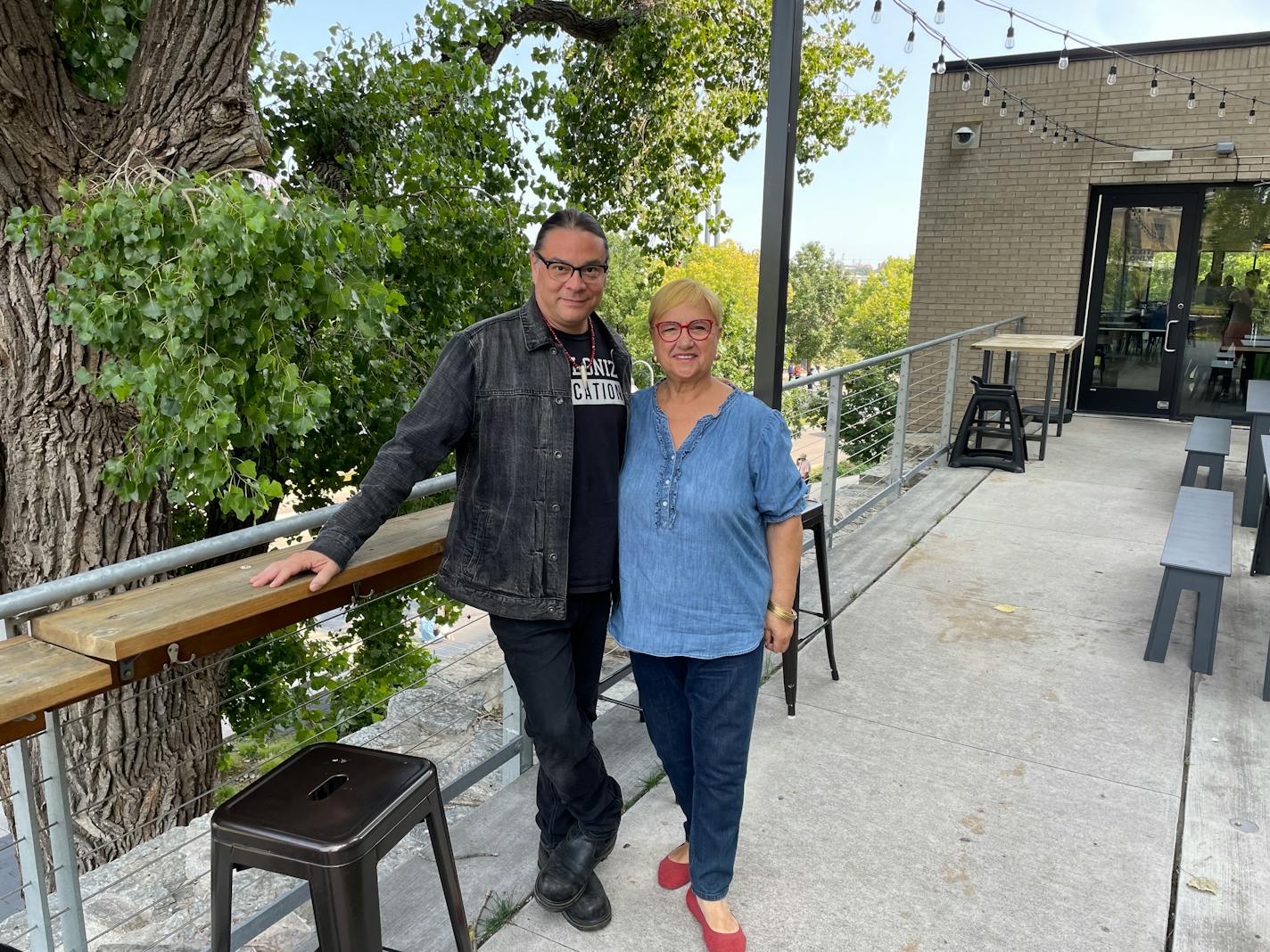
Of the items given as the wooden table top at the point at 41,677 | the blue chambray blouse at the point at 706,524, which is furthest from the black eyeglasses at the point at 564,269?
the wooden table top at the point at 41,677

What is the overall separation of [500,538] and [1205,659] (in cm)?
335

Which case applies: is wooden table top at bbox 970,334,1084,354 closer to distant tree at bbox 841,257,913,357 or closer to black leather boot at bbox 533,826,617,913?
black leather boot at bbox 533,826,617,913

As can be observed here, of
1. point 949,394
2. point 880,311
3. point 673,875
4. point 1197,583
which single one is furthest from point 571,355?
point 880,311

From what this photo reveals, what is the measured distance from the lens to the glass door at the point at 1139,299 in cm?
1009

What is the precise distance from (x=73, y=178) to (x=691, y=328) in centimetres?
369

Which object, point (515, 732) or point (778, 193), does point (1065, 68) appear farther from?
point (515, 732)

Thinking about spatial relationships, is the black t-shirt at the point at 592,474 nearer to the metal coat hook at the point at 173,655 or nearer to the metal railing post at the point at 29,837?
the metal coat hook at the point at 173,655

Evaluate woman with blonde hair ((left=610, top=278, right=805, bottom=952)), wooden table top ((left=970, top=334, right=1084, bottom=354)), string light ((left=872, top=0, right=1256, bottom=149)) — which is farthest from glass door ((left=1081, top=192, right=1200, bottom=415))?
woman with blonde hair ((left=610, top=278, right=805, bottom=952))

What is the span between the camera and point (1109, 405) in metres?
10.7

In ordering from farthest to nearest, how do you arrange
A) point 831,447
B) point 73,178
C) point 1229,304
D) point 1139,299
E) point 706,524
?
point 1139,299 < point 1229,304 < point 831,447 < point 73,178 < point 706,524

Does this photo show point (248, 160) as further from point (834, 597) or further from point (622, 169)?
point (622, 169)

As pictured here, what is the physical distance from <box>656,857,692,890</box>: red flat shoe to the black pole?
151cm

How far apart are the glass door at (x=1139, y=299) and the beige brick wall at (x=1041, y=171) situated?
0.31 meters

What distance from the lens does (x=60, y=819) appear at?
176cm
